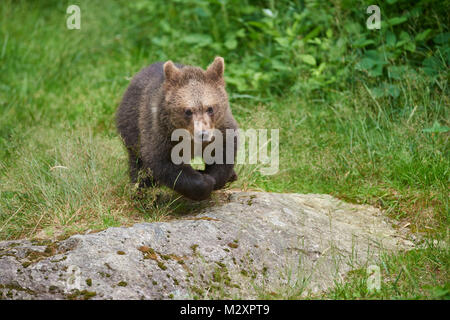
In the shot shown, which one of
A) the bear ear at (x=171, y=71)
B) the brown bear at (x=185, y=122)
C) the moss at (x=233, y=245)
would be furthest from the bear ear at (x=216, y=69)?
the moss at (x=233, y=245)

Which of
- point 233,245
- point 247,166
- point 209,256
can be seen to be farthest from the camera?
point 247,166

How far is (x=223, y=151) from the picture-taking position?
467 cm

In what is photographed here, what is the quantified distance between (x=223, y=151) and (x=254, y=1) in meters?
3.92

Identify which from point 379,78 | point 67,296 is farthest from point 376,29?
point 67,296

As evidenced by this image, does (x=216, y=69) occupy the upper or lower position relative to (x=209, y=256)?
upper

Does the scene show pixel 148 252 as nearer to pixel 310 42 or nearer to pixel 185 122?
pixel 185 122

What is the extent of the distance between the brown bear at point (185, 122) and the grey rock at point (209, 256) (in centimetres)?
29

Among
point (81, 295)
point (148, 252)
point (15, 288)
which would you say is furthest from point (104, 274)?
point (15, 288)

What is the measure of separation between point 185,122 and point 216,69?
0.58 m

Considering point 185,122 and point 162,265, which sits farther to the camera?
point 185,122

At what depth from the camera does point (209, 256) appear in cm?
362

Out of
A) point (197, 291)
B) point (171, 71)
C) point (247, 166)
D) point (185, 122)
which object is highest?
point (171, 71)

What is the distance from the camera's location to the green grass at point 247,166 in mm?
4273
